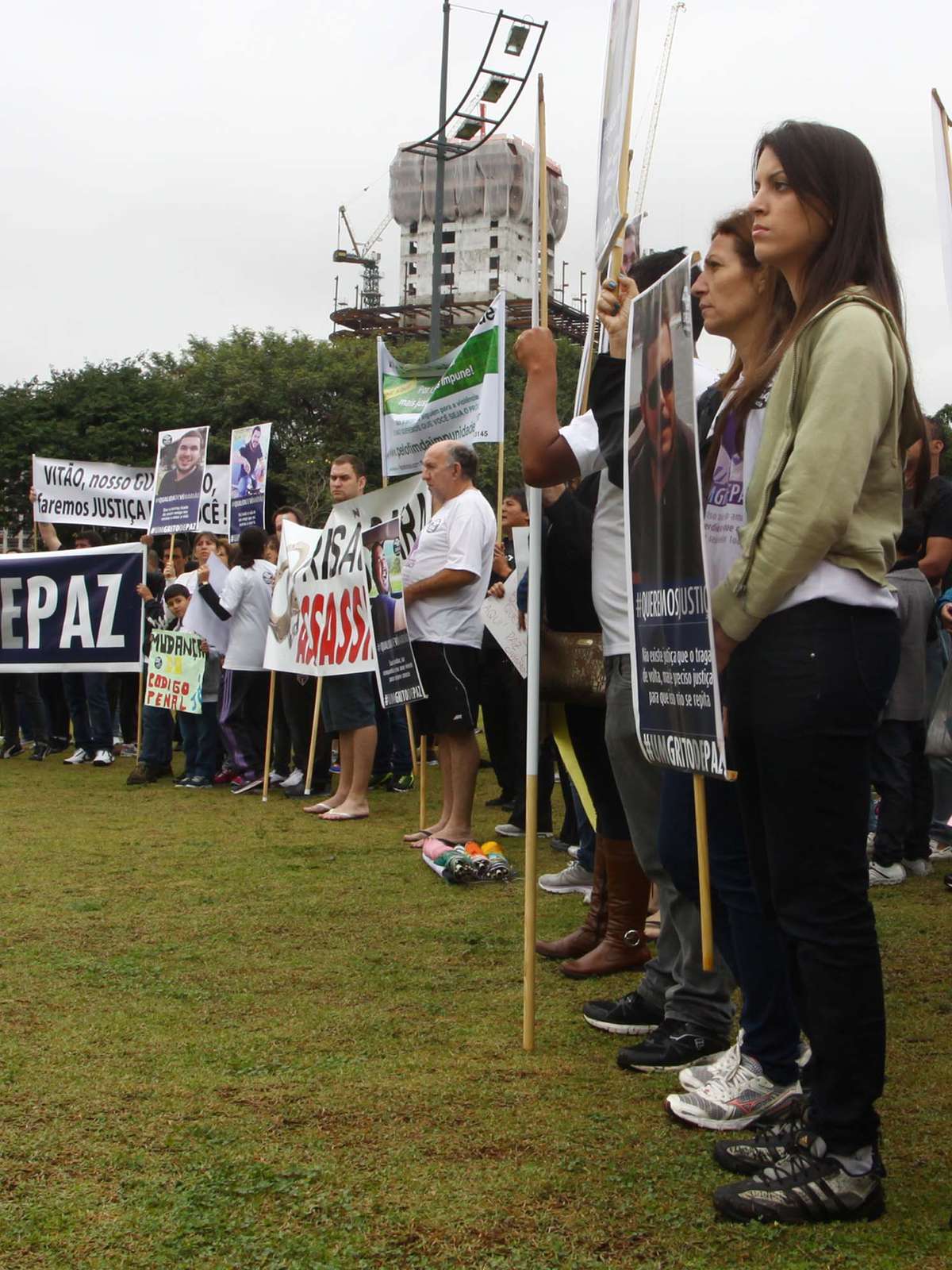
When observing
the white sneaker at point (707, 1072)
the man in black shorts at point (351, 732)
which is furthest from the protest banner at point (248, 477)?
the white sneaker at point (707, 1072)

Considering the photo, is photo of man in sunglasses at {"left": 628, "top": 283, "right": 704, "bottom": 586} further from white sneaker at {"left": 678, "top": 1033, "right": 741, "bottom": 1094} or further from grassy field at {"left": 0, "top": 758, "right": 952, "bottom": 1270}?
grassy field at {"left": 0, "top": 758, "right": 952, "bottom": 1270}

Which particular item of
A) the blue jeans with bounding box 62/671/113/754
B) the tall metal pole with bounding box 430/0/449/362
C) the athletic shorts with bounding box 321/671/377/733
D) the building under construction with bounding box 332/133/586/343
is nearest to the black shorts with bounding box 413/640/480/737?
the athletic shorts with bounding box 321/671/377/733

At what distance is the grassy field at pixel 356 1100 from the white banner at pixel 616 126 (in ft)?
7.11

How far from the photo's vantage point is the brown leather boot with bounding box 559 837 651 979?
4.43 metres

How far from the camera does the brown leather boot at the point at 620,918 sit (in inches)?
174

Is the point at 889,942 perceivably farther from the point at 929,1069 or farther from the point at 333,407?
the point at 333,407

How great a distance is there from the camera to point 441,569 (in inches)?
286

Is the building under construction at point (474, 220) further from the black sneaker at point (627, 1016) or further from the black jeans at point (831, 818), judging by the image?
the black jeans at point (831, 818)

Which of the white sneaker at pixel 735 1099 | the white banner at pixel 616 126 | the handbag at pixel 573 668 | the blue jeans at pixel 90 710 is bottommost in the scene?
the white sneaker at pixel 735 1099

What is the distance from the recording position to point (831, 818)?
255 cm

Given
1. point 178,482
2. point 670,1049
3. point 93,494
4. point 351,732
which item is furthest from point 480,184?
point 670,1049

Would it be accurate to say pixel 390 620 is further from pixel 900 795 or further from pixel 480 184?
pixel 480 184

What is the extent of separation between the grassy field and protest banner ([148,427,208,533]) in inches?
297

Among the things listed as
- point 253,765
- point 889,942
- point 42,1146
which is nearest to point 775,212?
point 42,1146
